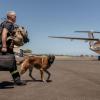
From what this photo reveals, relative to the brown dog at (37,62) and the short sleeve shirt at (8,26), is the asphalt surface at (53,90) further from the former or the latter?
the short sleeve shirt at (8,26)

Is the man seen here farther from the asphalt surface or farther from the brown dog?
the brown dog

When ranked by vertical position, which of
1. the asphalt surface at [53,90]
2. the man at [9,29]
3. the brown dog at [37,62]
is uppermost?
the man at [9,29]

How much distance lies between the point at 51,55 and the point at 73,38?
54.3 metres

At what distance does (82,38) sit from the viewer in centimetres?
6172

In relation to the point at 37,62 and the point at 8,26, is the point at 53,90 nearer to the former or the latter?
the point at 8,26

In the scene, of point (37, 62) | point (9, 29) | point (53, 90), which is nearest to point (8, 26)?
point (9, 29)

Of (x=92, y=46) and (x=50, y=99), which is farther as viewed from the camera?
(x=92, y=46)

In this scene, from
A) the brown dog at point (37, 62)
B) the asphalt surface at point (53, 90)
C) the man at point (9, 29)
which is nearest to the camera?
the asphalt surface at point (53, 90)

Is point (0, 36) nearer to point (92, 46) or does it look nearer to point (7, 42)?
point (7, 42)

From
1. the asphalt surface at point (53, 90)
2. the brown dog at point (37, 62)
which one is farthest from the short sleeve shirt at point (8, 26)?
the brown dog at point (37, 62)

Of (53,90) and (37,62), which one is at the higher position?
(37,62)

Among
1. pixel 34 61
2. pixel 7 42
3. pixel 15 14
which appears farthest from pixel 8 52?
pixel 34 61

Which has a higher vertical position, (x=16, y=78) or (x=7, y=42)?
(x=7, y=42)

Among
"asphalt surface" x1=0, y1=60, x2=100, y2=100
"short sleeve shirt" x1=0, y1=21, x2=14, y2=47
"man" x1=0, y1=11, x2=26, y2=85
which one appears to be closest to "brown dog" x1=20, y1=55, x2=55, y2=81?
"asphalt surface" x1=0, y1=60, x2=100, y2=100
